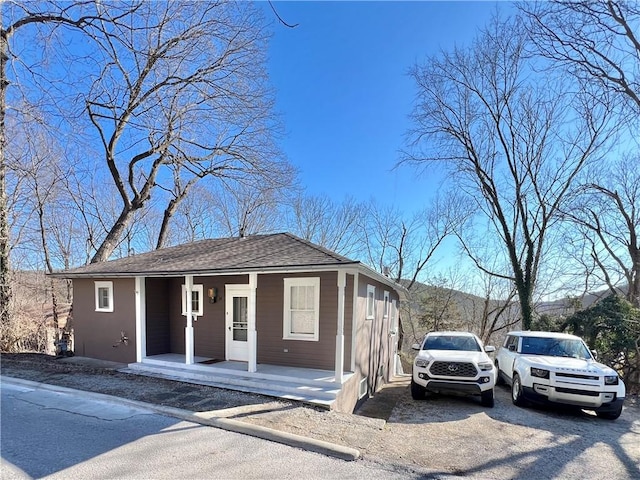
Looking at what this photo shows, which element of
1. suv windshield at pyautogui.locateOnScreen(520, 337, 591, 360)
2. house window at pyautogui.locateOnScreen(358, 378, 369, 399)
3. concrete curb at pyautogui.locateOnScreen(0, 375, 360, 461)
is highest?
suv windshield at pyautogui.locateOnScreen(520, 337, 591, 360)

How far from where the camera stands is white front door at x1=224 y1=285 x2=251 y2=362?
30.8ft

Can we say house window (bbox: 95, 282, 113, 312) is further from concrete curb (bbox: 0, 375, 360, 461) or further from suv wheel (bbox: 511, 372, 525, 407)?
suv wheel (bbox: 511, 372, 525, 407)

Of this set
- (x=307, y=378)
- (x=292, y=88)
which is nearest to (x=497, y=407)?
(x=307, y=378)

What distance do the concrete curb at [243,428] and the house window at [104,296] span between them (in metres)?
3.80

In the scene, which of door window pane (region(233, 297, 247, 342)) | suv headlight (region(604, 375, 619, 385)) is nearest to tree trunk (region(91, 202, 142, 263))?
door window pane (region(233, 297, 247, 342))

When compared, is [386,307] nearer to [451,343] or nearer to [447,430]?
[451,343]

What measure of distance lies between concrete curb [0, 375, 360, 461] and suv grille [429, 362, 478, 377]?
3.97 metres

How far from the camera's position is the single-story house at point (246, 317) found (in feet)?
24.8

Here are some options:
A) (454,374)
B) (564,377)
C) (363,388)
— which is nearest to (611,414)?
(564,377)

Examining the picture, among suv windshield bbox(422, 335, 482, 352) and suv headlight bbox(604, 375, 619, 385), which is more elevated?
suv windshield bbox(422, 335, 482, 352)

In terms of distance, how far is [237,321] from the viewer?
31.3ft

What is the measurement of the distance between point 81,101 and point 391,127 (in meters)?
13.6

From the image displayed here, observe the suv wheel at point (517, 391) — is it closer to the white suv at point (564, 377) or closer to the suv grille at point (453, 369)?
the white suv at point (564, 377)

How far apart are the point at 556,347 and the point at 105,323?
12.3 meters
